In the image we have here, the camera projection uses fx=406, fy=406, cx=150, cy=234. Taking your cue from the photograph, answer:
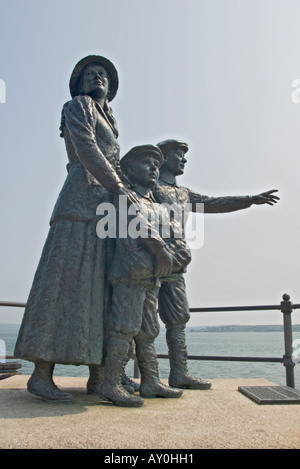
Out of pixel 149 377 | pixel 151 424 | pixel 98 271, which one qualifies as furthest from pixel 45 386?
pixel 151 424

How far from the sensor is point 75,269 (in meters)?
2.83

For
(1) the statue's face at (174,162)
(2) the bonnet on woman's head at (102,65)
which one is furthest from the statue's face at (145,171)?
(2) the bonnet on woman's head at (102,65)

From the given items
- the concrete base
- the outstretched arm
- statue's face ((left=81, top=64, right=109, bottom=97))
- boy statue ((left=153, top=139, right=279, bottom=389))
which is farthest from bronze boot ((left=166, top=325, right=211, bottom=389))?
statue's face ((left=81, top=64, right=109, bottom=97))

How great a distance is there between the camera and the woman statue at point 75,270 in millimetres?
2674

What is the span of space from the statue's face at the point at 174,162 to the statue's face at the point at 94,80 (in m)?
0.83

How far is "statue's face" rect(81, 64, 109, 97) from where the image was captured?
334 centimetres

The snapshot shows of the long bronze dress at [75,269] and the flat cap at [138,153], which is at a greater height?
the flat cap at [138,153]

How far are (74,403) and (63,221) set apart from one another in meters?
1.24

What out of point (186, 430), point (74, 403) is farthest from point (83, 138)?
point (186, 430)

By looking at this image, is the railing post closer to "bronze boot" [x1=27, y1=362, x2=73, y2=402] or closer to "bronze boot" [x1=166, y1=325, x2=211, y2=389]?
"bronze boot" [x1=166, y1=325, x2=211, y2=389]

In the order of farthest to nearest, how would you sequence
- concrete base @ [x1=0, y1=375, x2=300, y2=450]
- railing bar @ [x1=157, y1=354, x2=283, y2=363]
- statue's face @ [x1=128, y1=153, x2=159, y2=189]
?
railing bar @ [x1=157, y1=354, x2=283, y2=363] → statue's face @ [x1=128, y1=153, x2=159, y2=189] → concrete base @ [x1=0, y1=375, x2=300, y2=450]

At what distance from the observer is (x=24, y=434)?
1807 millimetres

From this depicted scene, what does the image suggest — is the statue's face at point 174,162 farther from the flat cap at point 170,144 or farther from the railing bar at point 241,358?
the railing bar at point 241,358
